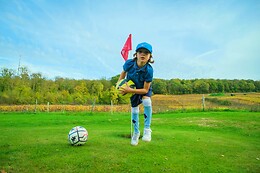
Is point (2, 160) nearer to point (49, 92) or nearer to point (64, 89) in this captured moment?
point (49, 92)

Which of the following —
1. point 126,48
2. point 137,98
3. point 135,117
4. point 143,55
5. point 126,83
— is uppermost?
point 126,48

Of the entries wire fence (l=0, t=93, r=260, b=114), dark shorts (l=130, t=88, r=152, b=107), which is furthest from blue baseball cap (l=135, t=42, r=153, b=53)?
wire fence (l=0, t=93, r=260, b=114)

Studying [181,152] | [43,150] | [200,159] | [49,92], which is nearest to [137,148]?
[181,152]

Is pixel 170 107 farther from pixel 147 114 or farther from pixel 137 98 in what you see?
pixel 137 98

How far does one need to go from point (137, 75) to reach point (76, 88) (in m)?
52.2

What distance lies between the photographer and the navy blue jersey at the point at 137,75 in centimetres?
546

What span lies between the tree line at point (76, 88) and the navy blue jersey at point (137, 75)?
3284 centimetres

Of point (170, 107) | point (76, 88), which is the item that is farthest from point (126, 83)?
point (76, 88)

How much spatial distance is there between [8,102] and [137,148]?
45509mm

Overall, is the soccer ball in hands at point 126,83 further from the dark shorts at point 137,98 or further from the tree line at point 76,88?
the tree line at point 76,88

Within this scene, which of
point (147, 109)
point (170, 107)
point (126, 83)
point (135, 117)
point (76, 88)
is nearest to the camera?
point (126, 83)

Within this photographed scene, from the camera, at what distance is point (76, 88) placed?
5588 cm

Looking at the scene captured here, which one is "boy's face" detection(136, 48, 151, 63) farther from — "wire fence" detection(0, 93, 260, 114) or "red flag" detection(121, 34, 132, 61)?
"wire fence" detection(0, 93, 260, 114)

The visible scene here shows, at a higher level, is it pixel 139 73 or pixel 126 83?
pixel 139 73
